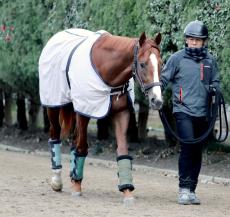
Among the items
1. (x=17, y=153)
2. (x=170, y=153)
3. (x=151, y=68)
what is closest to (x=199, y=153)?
(x=151, y=68)

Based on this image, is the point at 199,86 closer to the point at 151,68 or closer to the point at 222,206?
the point at 151,68

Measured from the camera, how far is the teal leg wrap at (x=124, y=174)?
33.0ft

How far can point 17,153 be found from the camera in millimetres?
19297

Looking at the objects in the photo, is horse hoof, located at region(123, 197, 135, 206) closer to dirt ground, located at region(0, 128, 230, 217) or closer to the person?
dirt ground, located at region(0, 128, 230, 217)

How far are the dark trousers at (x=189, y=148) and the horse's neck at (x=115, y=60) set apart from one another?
0.77 meters

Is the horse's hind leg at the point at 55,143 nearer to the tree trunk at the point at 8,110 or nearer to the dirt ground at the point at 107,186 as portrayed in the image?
the dirt ground at the point at 107,186

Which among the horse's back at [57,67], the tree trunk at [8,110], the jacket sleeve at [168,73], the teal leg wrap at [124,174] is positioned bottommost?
the tree trunk at [8,110]

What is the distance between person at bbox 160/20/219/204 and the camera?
9844 mm

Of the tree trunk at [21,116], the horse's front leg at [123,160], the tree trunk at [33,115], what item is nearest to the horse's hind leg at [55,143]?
the horse's front leg at [123,160]

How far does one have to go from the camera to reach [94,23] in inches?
639

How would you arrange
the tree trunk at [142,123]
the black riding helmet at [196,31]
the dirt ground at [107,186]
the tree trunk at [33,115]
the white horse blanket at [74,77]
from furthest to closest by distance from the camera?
the tree trunk at [33,115] < the tree trunk at [142,123] < the white horse blanket at [74,77] < the black riding helmet at [196,31] < the dirt ground at [107,186]

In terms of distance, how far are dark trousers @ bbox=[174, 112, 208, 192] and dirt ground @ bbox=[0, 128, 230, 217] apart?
1.10 feet

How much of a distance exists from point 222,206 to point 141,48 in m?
2.05

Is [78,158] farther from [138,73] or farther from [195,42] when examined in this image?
[195,42]
